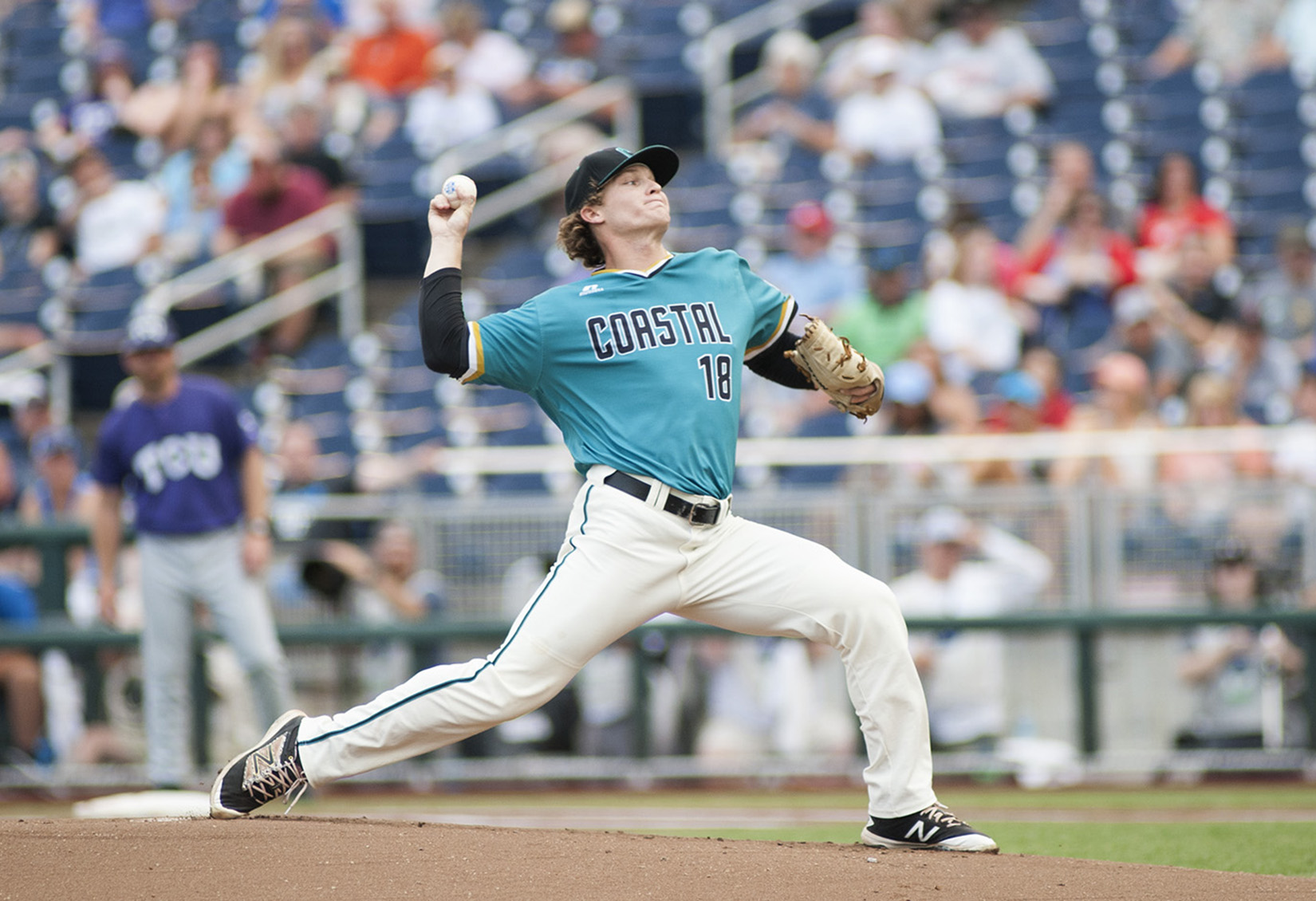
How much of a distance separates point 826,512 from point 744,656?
2.81 ft

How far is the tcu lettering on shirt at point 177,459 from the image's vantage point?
705 cm

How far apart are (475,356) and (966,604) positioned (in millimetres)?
4682

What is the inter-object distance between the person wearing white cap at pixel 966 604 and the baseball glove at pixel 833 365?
3696 mm

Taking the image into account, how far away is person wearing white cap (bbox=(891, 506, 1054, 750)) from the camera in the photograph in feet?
26.4

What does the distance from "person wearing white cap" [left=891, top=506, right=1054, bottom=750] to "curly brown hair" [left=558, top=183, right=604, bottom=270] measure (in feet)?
12.9

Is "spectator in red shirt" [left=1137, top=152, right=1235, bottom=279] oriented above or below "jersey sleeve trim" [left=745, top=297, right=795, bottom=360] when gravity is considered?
above

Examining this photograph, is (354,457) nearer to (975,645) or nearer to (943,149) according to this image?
(975,645)

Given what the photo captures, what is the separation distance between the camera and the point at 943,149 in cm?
1132

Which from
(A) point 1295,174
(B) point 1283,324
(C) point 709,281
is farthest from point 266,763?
(A) point 1295,174

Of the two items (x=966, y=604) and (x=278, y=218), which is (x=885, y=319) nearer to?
(x=966, y=604)

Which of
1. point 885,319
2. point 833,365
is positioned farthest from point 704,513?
point 885,319

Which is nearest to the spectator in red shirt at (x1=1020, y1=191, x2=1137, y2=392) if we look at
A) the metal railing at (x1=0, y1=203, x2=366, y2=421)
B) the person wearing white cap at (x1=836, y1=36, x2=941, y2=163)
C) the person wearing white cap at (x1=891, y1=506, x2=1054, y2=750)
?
the person wearing white cap at (x1=836, y1=36, x2=941, y2=163)

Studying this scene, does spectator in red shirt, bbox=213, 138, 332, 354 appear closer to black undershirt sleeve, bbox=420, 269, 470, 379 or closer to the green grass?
the green grass

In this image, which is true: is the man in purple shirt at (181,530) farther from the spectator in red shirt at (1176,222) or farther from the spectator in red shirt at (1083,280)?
the spectator in red shirt at (1176,222)
